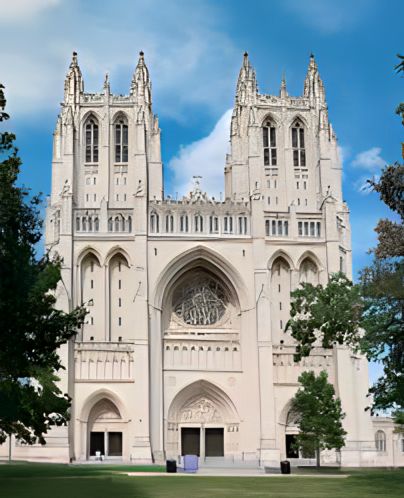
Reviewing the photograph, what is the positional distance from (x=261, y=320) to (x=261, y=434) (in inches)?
302

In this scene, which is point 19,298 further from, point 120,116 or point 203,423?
point 120,116

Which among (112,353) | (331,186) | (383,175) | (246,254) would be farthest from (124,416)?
(383,175)

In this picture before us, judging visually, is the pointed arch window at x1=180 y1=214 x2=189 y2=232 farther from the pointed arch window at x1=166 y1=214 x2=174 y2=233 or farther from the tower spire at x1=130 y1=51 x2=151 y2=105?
the tower spire at x1=130 y1=51 x2=151 y2=105

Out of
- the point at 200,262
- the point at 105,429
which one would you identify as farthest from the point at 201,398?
the point at 200,262

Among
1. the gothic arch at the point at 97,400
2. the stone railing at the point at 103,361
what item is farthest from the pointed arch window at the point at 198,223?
the gothic arch at the point at 97,400

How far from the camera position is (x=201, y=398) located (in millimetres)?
61000

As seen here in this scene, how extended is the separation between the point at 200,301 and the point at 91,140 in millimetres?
14705

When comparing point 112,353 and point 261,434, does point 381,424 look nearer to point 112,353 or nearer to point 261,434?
point 261,434

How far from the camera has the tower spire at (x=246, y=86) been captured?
66312mm

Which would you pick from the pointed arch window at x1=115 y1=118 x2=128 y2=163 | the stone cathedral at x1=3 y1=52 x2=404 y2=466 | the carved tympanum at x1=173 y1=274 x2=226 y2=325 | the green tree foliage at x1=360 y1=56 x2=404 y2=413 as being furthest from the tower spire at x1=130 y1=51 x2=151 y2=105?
the green tree foliage at x1=360 y1=56 x2=404 y2=413

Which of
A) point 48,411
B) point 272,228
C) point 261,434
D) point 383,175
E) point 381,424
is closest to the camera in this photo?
point 383,175

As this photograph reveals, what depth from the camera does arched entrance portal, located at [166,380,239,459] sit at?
59.9 m

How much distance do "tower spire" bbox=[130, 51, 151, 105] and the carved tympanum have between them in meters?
14.4

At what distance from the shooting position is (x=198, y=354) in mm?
60562
